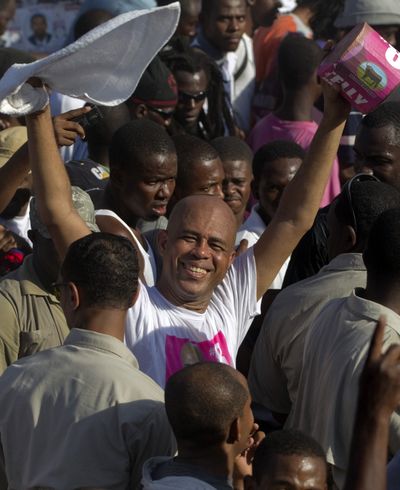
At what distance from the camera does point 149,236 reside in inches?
223

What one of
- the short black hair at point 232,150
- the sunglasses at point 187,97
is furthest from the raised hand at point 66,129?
the sunglasses at point 187,97

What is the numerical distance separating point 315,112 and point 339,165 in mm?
1016

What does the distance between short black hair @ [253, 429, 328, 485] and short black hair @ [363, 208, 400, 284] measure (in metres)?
0.75

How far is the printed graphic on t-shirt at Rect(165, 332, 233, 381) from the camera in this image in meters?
4.60

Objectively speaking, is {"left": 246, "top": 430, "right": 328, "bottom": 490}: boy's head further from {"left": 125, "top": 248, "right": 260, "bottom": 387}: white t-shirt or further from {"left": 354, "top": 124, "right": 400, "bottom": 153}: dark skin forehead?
{"left": 354, "top": 124, "right": 400, "bottom": 153}: dark skin forehead

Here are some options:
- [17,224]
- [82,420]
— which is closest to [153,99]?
[17,224]

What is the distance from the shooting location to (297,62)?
885 centimetres

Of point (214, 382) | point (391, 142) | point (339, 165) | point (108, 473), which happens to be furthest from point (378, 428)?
point (339, 165)

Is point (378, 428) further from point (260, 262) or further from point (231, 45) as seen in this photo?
point (231, 45)

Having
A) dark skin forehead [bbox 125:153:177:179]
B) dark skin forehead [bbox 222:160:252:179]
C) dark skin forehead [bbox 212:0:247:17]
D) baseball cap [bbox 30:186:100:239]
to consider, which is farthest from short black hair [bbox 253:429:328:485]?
dark skin forehead [bbox 212:0:247:17]

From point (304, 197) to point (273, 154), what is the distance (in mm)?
2129

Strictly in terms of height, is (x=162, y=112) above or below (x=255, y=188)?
above

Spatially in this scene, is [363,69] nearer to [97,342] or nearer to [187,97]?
[97,342]

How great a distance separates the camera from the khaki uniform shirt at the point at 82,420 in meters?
3.90
